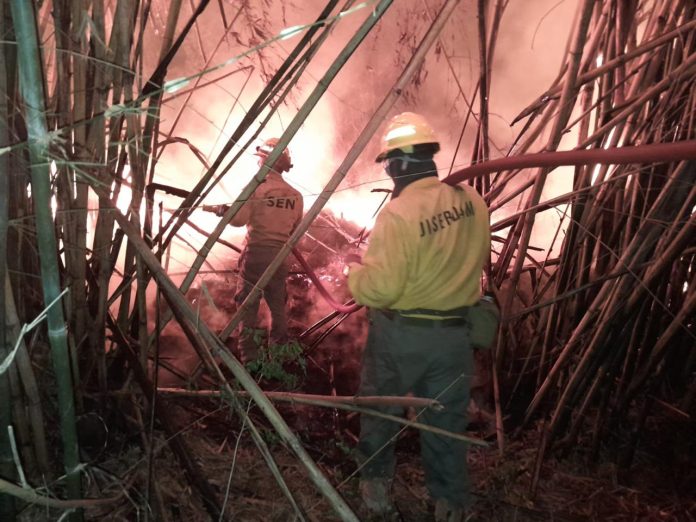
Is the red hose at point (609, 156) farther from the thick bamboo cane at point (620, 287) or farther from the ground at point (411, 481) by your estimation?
the ground at point (411, 481)

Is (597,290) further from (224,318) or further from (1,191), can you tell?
(224,318)

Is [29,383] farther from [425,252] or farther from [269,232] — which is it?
[269,232]

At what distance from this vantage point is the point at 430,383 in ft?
8.05

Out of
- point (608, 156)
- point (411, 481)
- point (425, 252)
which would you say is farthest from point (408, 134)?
point (411, 481)

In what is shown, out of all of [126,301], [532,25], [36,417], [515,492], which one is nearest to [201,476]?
[36,417]

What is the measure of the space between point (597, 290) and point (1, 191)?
314 cm

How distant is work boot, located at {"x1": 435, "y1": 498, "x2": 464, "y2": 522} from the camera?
8.03 feet

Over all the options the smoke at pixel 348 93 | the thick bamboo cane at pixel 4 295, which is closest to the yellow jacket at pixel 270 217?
the smoke at pixel 348 93

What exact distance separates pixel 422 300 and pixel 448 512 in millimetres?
1126

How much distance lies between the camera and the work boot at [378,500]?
2.47 meters

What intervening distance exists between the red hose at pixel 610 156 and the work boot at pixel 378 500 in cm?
172

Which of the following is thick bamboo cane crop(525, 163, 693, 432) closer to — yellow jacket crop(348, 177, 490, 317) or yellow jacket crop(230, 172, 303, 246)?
yellow jacket crop(348, 177, 490, 317)

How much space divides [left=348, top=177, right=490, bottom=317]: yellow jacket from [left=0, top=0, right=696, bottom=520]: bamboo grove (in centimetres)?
49

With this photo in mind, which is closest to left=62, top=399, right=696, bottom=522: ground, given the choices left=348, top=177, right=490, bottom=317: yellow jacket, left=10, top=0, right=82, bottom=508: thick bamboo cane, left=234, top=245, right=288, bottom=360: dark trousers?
left=10, top=0, right=82, bottom=508: thick bamboo cane
